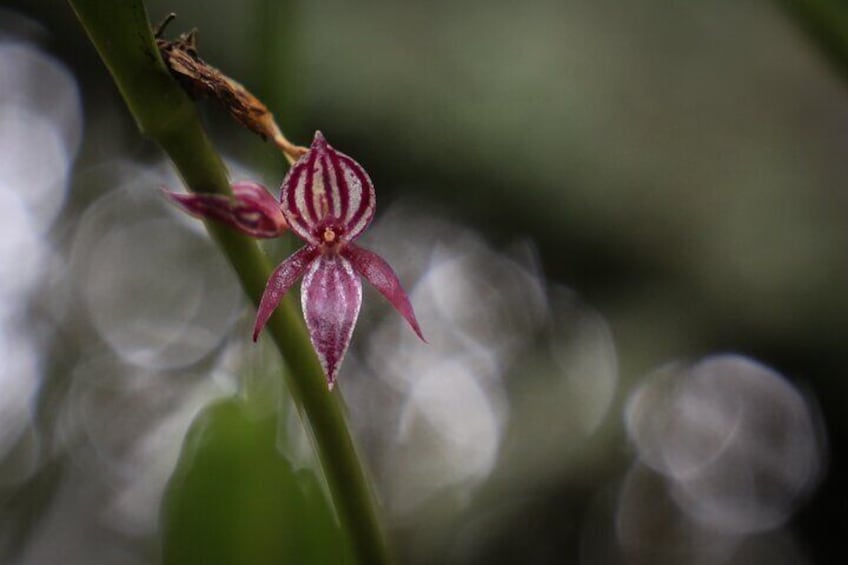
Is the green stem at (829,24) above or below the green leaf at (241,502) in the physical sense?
above

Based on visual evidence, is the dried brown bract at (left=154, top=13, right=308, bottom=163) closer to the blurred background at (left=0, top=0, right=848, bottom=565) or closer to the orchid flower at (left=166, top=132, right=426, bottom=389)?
the orchid flower at (left=166, top=132, right=426, bottom=389)

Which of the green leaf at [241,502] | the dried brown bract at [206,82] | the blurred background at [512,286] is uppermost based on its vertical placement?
the dried brown bract at [206,82]

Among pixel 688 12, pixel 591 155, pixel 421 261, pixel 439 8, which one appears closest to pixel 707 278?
pixel 591 155

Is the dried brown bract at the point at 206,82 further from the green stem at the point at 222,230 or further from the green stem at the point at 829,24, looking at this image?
the green stem at the point at 829,24

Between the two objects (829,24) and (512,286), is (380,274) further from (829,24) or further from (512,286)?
(512,286)

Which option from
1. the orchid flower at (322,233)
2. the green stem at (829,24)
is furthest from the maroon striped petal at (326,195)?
the green stem at (829,24)

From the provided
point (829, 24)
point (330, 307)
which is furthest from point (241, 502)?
point (829, 24)

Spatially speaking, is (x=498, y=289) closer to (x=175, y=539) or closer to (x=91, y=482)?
(x=91, y=482)
